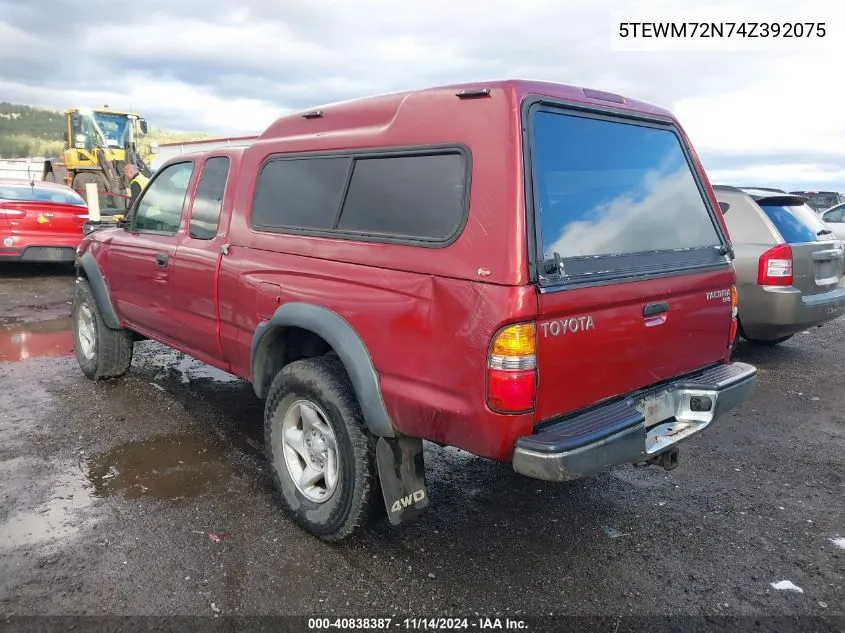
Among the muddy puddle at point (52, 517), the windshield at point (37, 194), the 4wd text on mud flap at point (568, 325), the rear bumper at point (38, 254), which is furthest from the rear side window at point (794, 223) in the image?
the windshield at point (37, 194)

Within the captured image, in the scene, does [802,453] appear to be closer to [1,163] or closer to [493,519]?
[493,519]

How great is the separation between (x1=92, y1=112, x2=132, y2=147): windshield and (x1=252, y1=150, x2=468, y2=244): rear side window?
1875cm

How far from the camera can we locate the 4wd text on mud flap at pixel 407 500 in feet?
9.24

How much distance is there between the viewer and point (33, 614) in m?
2.59

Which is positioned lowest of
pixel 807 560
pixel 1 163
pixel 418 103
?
pixel 807 560

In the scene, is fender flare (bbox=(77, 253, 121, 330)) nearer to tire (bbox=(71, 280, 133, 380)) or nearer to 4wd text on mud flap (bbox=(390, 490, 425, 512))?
tire (bbox=(71, 280, 133, 380))

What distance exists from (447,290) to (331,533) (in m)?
1.39

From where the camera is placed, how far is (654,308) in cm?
284

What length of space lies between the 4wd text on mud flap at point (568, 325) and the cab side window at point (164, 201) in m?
2.93

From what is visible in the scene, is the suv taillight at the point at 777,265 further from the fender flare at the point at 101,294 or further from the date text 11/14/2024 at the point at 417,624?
the fender flare at the point at 101,294

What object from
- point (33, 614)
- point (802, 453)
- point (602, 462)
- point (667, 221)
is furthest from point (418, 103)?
point (802, 453)

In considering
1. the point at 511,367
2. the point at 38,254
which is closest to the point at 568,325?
the point at 511,367

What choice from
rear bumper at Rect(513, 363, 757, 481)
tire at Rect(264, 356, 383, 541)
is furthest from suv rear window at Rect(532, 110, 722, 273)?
tire at Rect(264, 356, 383, 541)

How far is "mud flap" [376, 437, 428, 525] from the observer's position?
9.23 ft
